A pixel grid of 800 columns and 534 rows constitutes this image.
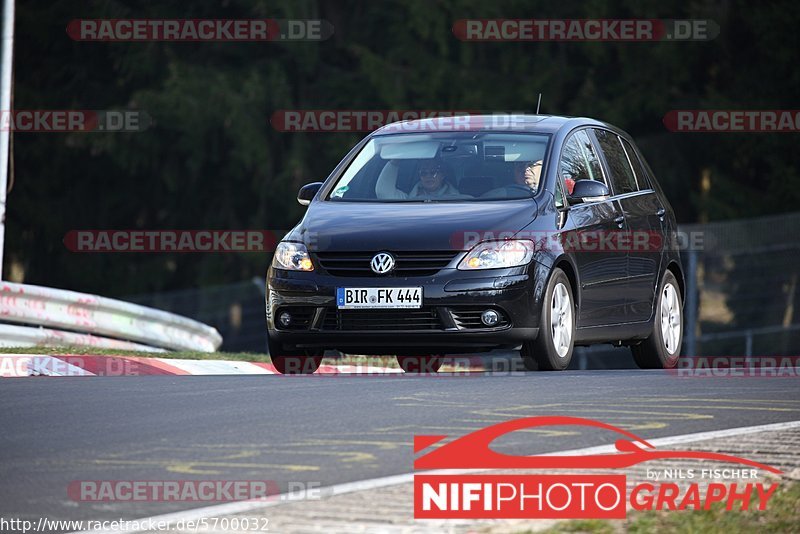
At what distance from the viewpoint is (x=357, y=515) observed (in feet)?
20.4

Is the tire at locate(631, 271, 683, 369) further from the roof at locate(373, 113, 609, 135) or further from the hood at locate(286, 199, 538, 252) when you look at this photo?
the hood at locate(286, 199, 538, 252)

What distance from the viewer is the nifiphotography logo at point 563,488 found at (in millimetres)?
6391

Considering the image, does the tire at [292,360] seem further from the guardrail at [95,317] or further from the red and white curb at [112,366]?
the guardrail at [95,317]

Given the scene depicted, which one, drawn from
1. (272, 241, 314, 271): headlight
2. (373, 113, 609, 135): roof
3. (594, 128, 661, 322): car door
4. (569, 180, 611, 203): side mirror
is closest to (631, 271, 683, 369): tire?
(594, 128, 661, 322): car door

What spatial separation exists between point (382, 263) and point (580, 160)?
2.32 meters

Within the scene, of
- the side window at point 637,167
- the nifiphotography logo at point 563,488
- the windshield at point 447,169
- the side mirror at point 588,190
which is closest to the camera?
the nifiphotography logo at point 563,488

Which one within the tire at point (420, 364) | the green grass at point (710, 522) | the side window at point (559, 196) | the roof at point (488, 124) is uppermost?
the roof at point (488, 124)

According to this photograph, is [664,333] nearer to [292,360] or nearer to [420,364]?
[420,364]

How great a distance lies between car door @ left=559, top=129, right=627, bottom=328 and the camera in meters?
12.7

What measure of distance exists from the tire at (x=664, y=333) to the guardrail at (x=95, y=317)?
204 inches

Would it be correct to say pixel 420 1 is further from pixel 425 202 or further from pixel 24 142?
pixel 425 202

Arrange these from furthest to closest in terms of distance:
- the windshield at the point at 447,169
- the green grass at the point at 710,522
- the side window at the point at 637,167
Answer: the side window at the point at 637,167 < the windshield at the point at 447,169 < the green grass at the point at 710,522

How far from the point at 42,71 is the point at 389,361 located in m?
26.1

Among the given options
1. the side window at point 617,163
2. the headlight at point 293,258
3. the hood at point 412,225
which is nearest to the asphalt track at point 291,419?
the headlight at point 293,258
